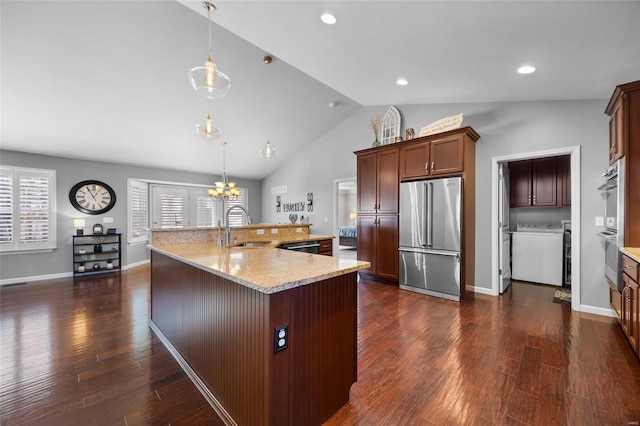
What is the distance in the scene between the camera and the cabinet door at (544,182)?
4.74 m

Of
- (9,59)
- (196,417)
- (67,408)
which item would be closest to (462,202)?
(196,417)

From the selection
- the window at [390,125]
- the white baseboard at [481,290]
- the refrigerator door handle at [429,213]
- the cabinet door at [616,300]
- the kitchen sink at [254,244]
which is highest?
the window at [390,125]

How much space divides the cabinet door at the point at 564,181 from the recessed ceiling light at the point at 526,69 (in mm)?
2797

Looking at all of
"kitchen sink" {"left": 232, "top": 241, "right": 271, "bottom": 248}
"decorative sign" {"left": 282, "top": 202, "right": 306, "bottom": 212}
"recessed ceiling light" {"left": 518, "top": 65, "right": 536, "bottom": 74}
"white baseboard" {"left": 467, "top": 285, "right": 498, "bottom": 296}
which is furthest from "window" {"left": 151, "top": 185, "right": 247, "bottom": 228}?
"recessed ceiling light" {"left": 518, "top": 65, "right": 536, "bottom": 74}

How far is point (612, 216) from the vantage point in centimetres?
286

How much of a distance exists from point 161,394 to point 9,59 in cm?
402

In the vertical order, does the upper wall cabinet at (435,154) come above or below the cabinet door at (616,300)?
above

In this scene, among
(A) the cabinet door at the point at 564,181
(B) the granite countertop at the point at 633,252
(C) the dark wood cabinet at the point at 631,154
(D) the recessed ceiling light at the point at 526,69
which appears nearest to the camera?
(B) the granite countertop at the point at 633,252

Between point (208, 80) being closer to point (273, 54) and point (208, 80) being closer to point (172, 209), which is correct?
point (273, 54)

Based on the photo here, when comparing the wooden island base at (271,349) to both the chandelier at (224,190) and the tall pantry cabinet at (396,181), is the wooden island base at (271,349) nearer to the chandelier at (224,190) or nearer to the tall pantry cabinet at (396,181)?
the tall pantry cabinet at (396,181)

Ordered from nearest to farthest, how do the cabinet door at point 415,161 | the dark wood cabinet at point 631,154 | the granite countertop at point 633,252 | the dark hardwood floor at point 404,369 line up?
the dark hardwood floor at point 404,369 < the granite countertop at point 633,252 < the dark wood cabinet at point 631,154 < the cabinet door at point 415,161

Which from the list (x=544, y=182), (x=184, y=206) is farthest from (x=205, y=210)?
(x=544, y=182)

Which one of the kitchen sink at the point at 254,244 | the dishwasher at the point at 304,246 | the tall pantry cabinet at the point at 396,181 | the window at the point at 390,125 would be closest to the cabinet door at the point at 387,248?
the tall pantry cabinet at the point at 396,181

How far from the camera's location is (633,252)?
212 centimetres
